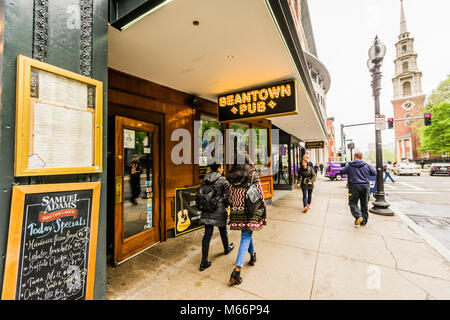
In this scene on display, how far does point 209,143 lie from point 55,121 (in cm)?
392

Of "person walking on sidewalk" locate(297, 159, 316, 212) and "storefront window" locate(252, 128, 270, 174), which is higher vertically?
"storefront window" locate(252, 128, 270, 174)

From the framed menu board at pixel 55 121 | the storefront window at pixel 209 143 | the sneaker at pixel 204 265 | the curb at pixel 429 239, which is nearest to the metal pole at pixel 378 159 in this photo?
the curb at pixel 429 239

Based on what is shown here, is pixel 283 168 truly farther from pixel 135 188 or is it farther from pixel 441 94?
pixel 441 94

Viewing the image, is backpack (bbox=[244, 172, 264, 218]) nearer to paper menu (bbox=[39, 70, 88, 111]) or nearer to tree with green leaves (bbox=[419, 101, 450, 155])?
paper menu (bbox=[39, 70, 88, 111])

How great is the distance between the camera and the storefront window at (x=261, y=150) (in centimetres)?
753

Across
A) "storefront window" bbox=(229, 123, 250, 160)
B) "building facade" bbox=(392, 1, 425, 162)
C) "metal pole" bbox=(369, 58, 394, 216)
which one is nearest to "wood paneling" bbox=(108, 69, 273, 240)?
"storefront window" bbox=(229, 123, 250, 160)

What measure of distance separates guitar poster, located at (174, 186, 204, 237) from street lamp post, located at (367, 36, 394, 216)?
5560 millimetres

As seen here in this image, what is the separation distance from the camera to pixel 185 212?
182 inches

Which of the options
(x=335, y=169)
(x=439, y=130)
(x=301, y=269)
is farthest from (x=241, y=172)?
(x=439, y=130)

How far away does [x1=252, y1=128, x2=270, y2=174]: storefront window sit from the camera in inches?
297

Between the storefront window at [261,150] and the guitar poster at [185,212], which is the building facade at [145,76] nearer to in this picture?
the guitar poster at [185,212]

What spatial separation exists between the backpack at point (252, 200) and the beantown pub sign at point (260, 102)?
83.4 inches

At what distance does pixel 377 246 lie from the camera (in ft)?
12.3
